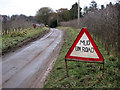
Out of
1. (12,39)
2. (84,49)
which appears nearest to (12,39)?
(12,39)

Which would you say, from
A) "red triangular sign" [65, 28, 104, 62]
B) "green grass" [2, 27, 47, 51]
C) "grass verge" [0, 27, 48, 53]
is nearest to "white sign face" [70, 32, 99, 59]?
"red triangular sign" [65, 28, 104, 62]

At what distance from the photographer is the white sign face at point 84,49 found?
4.69 metres

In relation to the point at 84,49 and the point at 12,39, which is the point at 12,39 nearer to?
the point at 12,39

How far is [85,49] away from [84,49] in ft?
0.10

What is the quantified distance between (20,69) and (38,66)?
924 millimetres

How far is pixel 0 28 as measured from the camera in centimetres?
1853

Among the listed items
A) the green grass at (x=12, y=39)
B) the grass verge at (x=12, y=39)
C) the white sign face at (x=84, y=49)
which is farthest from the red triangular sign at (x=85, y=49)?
the green grass at (x=12, y=39)

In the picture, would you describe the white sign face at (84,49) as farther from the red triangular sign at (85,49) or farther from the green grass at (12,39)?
the green grass at (12,39)

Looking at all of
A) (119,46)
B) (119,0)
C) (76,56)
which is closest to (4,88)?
(76,56)

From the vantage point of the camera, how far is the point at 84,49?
15.7 ft

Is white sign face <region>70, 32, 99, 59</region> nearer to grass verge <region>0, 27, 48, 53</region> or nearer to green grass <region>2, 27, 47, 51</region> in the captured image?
grass verge <region>0, 27, 48, 53</region>

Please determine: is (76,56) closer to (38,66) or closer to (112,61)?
(112,61)

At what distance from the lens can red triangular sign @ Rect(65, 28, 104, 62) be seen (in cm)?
466

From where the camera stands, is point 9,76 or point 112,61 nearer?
point 9,76
